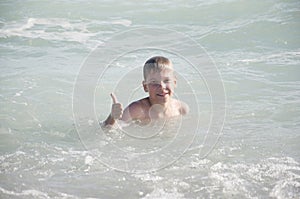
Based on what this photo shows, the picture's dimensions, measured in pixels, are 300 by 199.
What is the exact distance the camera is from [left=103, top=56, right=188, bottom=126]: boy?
4535mm

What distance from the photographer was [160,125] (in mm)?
4660

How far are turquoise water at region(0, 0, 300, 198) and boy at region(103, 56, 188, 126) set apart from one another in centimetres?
13

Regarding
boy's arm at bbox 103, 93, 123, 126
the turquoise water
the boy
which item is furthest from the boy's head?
boy's arm at bbox 103, 93, 123, 126

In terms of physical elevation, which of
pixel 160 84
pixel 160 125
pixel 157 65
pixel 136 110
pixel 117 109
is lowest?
pixel 160 125

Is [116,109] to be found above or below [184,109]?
above

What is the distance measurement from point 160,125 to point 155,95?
293 millimetres

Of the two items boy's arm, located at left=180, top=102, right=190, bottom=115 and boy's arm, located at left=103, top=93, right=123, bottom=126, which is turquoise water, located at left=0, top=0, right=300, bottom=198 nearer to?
boy's arm, located at left=180, top=102, right=190, bottom=115

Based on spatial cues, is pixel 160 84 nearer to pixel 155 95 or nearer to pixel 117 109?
pixel 155 95

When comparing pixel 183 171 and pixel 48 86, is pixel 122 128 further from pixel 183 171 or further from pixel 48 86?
pixel 48 86

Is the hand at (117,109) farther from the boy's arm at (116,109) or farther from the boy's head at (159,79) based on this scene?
the boy's head at (159,79)

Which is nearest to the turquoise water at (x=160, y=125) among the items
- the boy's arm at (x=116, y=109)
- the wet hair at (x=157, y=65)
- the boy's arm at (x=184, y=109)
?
the boy's arm at (x=184, y=109)

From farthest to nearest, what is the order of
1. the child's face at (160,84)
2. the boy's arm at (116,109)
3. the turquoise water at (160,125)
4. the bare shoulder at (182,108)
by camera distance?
the bare shoulder at (182,108), the child's face at (160,84), the boy's arm at (116,109), the turquoise water at (160,125)

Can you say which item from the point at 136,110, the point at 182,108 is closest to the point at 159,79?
the point at 136,110

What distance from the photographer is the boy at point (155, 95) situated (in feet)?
14.9
